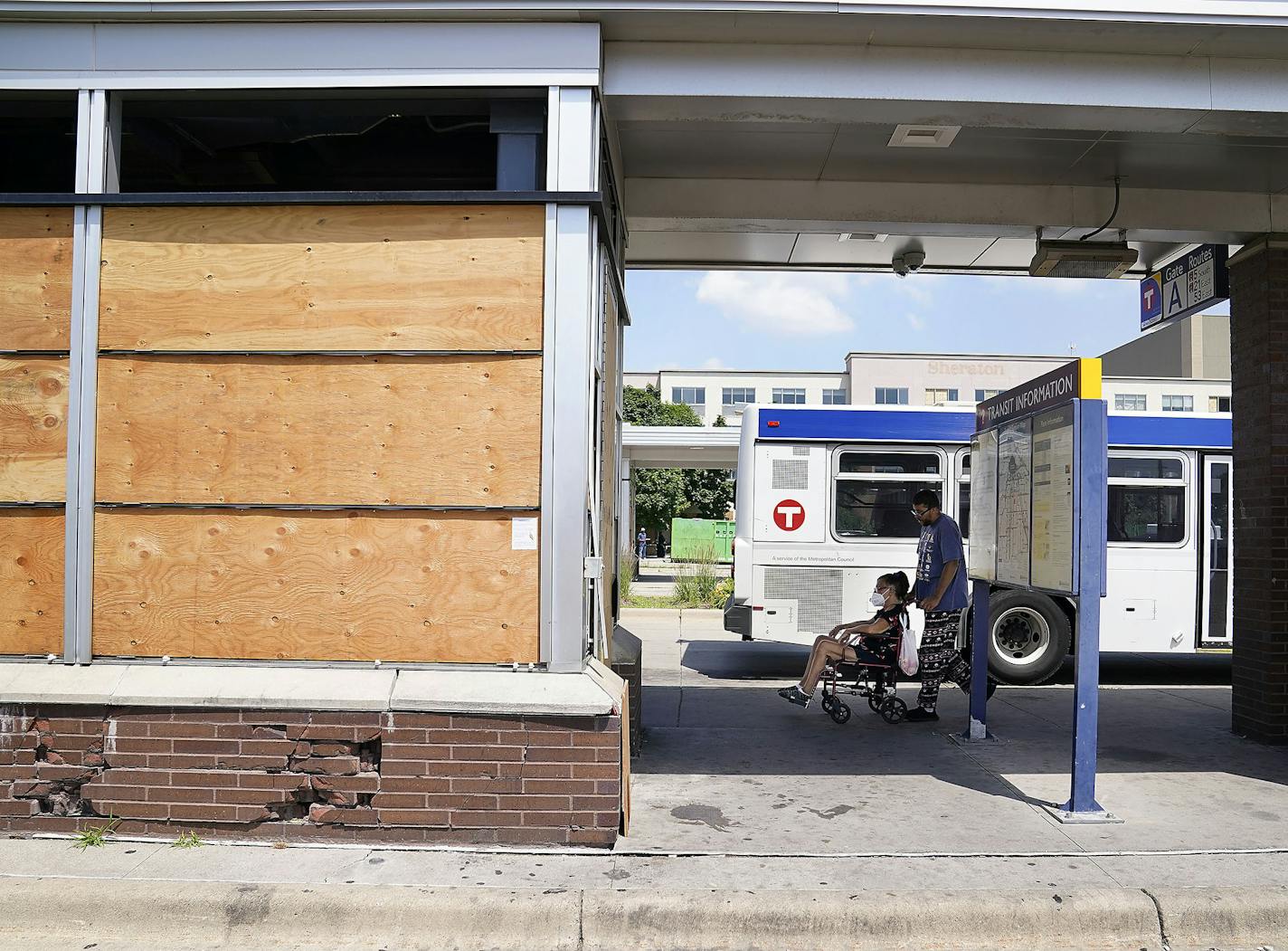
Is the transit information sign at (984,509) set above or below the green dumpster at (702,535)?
above

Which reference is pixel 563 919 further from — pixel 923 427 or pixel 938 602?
pixel 923 427

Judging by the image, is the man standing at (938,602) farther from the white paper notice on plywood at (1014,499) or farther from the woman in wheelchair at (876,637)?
the white paper notice on plywood at (1014,499)

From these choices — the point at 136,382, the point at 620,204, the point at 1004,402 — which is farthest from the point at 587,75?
the point at 1004,402

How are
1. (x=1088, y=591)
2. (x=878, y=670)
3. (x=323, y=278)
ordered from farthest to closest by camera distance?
(x=878, y=670), (x=1088, y=591), (x=323, y=278)

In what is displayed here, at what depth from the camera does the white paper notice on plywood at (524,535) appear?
530 cm

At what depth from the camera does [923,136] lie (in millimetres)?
6777

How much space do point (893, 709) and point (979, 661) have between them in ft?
3.23

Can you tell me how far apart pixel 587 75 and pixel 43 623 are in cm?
401

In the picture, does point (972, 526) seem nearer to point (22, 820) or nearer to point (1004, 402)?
point (1004, 402)

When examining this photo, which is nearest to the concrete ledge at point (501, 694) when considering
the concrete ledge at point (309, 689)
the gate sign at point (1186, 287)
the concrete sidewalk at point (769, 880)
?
the concrete ledge at point (309, 689)

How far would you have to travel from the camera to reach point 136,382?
5.45 m

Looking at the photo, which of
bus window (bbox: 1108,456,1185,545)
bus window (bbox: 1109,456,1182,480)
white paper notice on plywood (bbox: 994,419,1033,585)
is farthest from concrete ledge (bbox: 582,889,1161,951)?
bus window (bbox: 1109,456,1182,480)

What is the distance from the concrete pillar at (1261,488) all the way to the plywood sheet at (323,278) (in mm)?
5543

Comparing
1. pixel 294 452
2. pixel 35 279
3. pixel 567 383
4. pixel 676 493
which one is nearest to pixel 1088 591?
pixel 567 383
